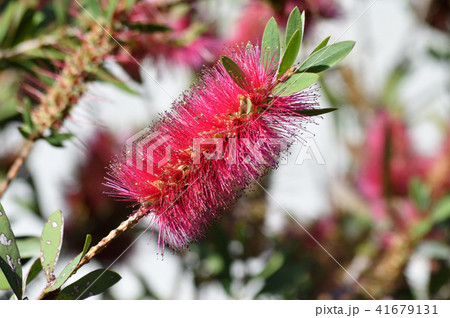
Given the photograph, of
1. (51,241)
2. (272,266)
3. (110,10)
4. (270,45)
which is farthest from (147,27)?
(272,266)

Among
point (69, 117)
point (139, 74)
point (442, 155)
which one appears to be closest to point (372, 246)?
point (442, 155)

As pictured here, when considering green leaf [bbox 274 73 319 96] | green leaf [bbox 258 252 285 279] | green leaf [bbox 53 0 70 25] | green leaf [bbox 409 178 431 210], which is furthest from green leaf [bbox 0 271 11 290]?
green leaf [bbox 409 178 431 210]

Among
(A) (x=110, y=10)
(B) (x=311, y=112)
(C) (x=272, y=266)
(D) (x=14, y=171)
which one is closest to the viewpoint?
(B) (x=311, y=112)

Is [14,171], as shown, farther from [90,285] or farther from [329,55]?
[329,55]

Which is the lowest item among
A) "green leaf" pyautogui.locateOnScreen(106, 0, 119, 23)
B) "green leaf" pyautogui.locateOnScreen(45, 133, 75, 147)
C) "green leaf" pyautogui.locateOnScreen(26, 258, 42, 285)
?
"green leaf" pyautogui.locateOnScreen(26, 258, 42, 285)

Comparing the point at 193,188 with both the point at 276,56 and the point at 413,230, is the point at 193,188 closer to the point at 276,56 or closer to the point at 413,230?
the point at 276,56

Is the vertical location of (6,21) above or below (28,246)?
above

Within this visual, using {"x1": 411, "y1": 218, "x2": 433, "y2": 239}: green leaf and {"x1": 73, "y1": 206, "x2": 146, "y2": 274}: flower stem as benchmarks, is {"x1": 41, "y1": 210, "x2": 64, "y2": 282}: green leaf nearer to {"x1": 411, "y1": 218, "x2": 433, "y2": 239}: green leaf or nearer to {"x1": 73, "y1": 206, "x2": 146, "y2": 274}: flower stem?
{"x1": 73, "y1": 206, "x2": 146, "y2": 274}: flower stem
